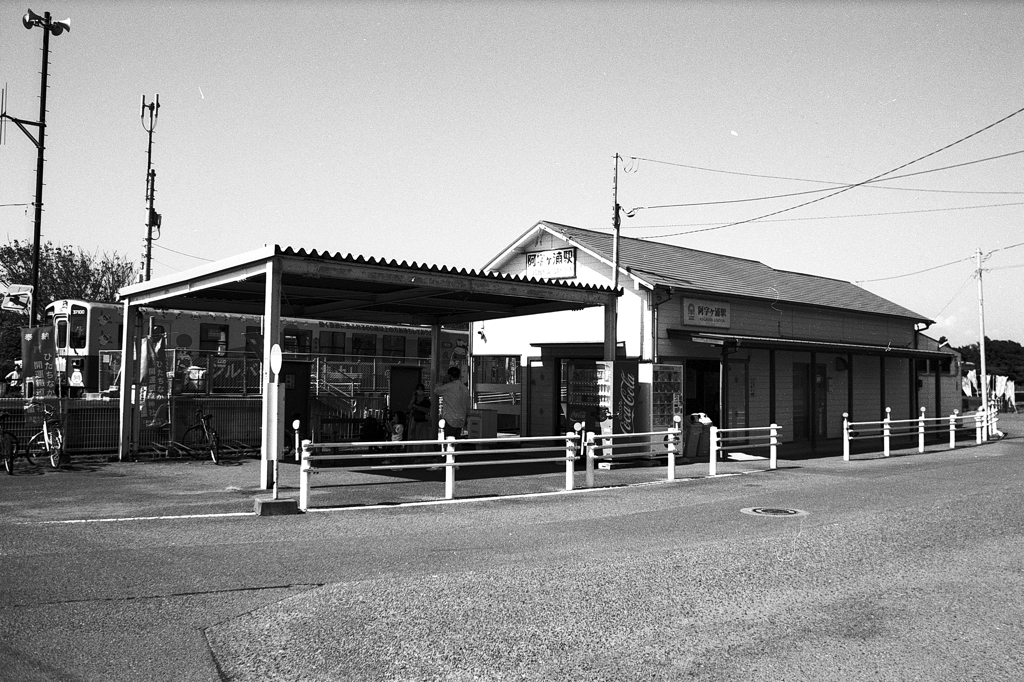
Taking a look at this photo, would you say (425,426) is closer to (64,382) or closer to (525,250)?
(525,250)

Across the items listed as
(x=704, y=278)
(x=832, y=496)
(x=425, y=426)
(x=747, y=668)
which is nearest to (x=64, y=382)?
(x=425, y=426)

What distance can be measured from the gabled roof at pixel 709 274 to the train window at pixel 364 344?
5580 mm

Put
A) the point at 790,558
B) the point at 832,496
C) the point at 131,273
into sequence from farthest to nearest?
the point at 131,273 < the point at 832,496 < the point at 790,558

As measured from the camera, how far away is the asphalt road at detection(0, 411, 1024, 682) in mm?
5324

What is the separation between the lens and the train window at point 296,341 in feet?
84.6

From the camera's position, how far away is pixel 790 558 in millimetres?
8281

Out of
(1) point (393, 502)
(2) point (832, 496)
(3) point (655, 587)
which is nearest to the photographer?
(3) point (655, 587)

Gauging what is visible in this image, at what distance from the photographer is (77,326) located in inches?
1002

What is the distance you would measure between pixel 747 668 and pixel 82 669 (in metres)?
4.01

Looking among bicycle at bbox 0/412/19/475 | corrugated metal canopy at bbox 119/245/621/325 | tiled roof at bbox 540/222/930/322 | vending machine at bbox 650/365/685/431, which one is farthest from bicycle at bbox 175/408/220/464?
tiled roof at bbox 540/222/930/322

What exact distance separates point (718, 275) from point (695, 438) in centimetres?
581

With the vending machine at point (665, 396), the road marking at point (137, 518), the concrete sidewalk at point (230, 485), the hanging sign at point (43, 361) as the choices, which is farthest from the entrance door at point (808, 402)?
the hanging sign at point (43, 361)

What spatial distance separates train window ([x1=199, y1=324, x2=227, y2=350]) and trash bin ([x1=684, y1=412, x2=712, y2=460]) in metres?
14.1

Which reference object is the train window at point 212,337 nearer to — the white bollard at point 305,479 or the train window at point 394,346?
the train window at point 394,346
